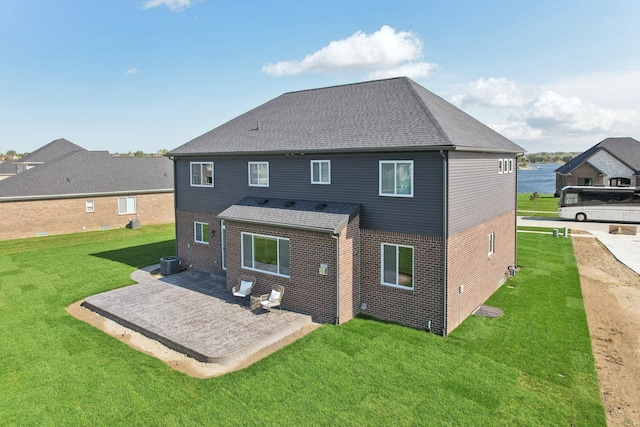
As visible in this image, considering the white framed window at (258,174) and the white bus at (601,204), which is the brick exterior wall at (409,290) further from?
the white bus at (601,204)

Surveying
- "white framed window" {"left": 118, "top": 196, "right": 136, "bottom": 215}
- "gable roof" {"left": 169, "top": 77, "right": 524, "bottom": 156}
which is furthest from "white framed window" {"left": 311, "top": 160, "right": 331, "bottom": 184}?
"white framed window" {"left": 118, "top": 196, "right": 136, "bottom": 215}

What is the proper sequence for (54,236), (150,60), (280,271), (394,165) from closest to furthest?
(394,165)
(280,271)
(150,60)
(54,236)

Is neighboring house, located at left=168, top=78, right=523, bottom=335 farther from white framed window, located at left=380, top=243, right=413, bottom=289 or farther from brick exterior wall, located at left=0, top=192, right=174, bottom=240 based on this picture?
brick exterior wall, located at left=0, top=192, right=174, bottom=240

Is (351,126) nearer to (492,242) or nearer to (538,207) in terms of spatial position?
(492,242)

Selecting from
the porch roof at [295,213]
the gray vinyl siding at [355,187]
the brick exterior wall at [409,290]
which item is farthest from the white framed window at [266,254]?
the brick exterior wall at [409,290]

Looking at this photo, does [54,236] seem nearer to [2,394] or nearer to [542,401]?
[2,394]

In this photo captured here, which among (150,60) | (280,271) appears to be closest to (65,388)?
(280,271)
